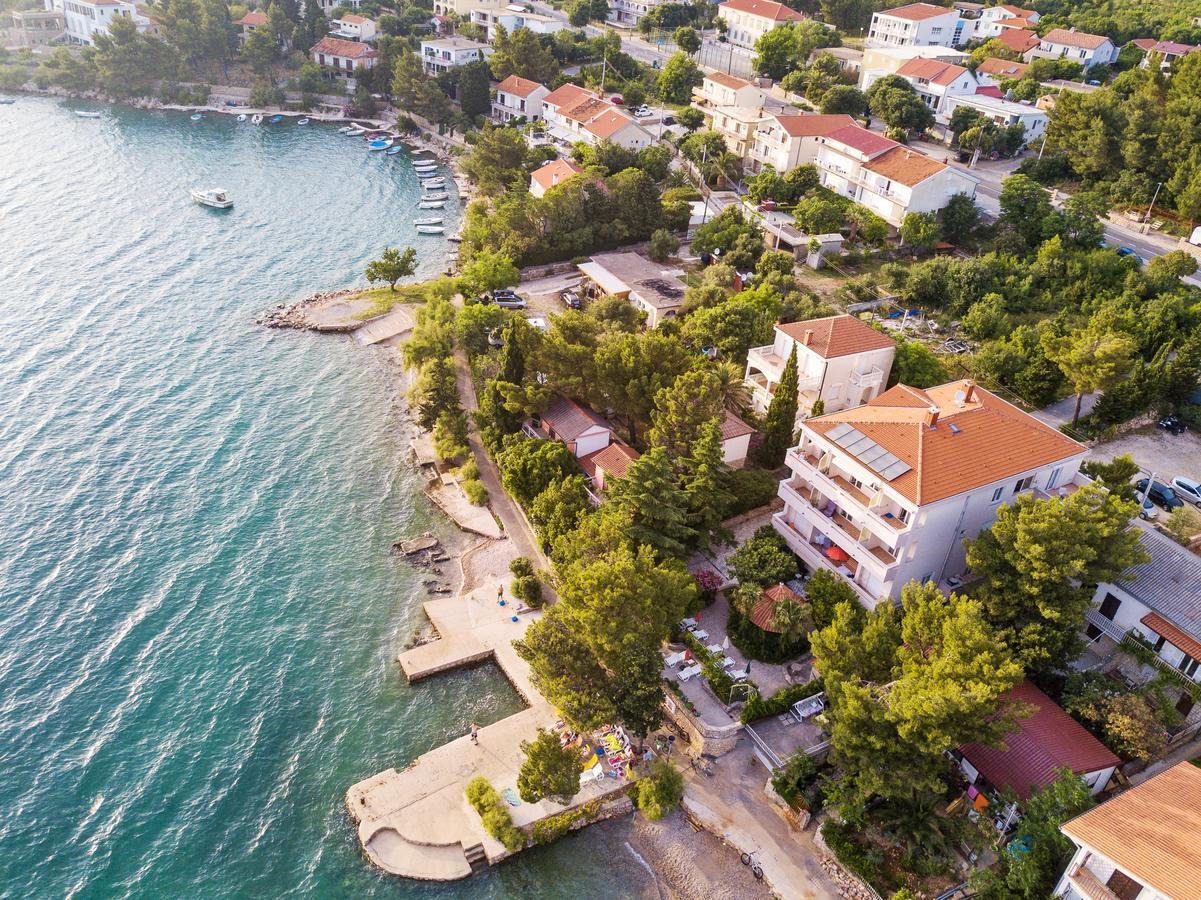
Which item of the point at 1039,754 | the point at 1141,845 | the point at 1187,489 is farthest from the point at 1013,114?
the point at 1141,845

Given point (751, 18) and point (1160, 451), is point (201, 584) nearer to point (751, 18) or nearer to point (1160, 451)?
point (1160, 451)

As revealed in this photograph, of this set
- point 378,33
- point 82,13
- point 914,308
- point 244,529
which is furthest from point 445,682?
point 82,13

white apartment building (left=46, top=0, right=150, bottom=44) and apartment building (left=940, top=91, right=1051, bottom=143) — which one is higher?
apartment building (left=940, top=91, right=1051, bottom=143)

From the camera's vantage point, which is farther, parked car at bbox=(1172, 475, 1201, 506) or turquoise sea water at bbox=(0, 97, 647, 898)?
parked car at bbox=(1172, 475, 1201, 506)

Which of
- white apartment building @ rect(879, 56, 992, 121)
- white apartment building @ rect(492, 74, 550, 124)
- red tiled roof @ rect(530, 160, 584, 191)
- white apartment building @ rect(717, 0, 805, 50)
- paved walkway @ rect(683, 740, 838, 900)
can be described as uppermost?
white apartment building @ rect(717, 0, 805, 50)

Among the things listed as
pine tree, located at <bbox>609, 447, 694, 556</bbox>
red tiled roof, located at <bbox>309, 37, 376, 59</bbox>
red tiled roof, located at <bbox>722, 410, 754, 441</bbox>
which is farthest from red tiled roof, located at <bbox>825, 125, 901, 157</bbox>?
red tiled roof, located at <bbox>309, 37, 376, 59</bbox>

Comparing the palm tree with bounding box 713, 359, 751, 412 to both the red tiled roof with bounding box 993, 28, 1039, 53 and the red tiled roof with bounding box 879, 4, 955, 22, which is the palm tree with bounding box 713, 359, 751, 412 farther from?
the red tiled roof with bounding box 879, 4, 955, 22
